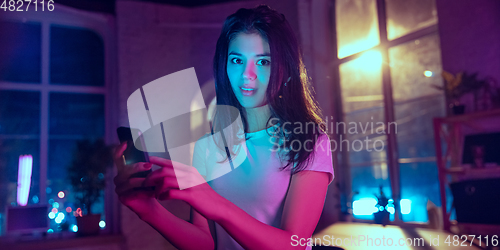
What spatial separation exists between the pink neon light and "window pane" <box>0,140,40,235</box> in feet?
0.14

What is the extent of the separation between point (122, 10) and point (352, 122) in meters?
3.69

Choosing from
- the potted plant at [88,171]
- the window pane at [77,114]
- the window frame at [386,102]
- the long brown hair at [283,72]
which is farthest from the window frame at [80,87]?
the long brown hair at [283,72]

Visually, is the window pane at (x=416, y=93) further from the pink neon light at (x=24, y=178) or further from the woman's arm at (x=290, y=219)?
the pink neon light at (x=24, y=178)

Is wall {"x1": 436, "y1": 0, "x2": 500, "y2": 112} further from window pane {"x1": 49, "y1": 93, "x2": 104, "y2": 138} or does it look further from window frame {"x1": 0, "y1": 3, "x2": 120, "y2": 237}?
window pane {"x1": 49, "y1": 93, "x2": 104, "y2": 138}

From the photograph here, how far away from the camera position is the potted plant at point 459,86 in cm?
329

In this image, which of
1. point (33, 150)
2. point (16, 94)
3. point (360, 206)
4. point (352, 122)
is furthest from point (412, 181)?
point (16, 94)

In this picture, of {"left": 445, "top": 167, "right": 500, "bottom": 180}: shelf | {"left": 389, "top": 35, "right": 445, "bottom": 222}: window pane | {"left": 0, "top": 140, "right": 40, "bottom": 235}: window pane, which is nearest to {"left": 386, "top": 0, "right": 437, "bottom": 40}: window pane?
{"left": 389, "top": 35, "right": 445, "bottom": 222}: window pane

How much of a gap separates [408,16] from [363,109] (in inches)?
52.5

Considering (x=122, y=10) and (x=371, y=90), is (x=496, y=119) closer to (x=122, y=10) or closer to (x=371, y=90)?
(x=371, y=90)

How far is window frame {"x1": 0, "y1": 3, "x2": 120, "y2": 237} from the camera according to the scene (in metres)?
4.82

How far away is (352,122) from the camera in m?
5.09

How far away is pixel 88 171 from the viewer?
4.11 metres

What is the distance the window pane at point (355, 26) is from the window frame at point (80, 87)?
11.1 ft

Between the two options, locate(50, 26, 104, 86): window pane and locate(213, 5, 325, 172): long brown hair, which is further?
locate(50, 26, 104, 86): window pane
